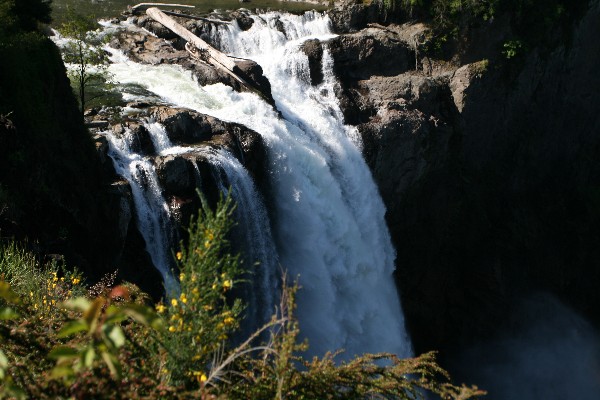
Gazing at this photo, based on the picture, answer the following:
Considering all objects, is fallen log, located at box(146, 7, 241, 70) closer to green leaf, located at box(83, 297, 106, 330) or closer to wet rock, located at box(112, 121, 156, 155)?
wet rock, located at box(112, 121, 156, 155)

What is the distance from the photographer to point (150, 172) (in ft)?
38.4

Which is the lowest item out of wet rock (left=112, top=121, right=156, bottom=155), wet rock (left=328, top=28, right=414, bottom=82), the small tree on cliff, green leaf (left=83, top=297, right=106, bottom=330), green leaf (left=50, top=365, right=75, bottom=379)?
green leaf (left=50, top=365, right=75, bottom=379)

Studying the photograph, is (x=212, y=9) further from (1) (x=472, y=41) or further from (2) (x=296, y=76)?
(1) (x=472, y=41)

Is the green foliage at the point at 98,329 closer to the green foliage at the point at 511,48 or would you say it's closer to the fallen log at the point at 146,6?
the fallen log at the point at 146,6

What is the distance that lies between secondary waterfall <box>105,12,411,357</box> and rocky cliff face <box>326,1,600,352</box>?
1027mm

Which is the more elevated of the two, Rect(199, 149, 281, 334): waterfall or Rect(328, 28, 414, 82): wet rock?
Rect(328, 28, 414, 82): wet rock

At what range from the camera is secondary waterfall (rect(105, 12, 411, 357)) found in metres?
14.6

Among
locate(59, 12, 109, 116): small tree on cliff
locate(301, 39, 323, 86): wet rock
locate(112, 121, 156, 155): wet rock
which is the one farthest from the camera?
locate(301, 39, 323, 86): wet rock

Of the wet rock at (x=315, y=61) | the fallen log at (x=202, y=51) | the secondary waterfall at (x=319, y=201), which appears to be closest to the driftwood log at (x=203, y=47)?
the fallen log at (x=202, y=51)

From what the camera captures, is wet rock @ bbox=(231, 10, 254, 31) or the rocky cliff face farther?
wet rock @ bbox=(231, 10, 254, 31)

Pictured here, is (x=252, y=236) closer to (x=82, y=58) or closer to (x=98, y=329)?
(x=82, y=58)

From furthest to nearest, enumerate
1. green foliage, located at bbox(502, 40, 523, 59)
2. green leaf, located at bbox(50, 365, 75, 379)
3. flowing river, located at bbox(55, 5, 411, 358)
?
1. green foliage, located at bbox(502, 40, 523, 59)
2. flowing river, located at bbox(55, 5, 411, 358)
3. green leaf, located at bbox(50, 365, 75, 379)

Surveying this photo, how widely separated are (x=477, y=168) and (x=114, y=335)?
21.2 meters

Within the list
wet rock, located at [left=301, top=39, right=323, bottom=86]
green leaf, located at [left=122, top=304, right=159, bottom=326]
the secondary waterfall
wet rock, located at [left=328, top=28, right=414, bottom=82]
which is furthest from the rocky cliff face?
green leaf, located at [left=122, top=304, right=159, bottom=326]
